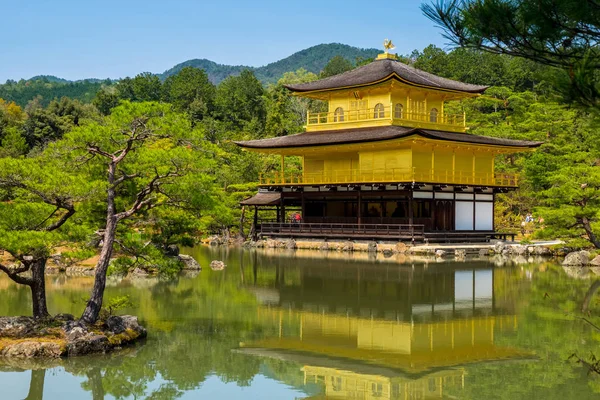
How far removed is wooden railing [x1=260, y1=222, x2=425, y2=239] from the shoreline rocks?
2095cm

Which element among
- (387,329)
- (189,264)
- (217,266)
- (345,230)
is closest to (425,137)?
(345,230)

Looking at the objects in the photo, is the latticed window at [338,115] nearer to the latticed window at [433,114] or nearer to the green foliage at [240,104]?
the latticed window at [433,114]

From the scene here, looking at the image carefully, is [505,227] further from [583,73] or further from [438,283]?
[583,73]

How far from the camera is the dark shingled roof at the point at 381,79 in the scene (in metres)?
37.2

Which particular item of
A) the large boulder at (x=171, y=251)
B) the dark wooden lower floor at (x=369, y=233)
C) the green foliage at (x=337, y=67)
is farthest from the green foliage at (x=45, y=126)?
the green foliage at (x=337, y=67)

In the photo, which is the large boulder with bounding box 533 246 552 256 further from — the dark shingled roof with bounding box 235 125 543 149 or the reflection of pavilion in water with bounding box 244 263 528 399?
the reflection of pavilion in water with bounding box 244 263 528 399

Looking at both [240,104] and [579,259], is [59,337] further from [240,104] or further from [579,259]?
[240,104]

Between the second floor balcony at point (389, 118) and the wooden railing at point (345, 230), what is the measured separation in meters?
5.52

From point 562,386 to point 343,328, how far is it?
5.00 metres

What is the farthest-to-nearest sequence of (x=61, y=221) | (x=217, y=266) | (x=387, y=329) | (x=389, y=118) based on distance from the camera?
(x=389, y=118) → (x=217, y=266) → (x=387, y=329) → (x=61, y=221)

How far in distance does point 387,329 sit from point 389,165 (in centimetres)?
2171

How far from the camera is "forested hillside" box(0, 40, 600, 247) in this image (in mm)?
37000

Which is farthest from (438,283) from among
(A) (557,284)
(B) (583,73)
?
(B) (583,73)

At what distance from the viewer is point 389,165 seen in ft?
117
